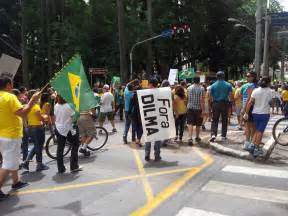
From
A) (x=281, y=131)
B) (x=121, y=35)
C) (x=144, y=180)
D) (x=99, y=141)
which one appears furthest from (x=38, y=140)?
(x=121, y=35)

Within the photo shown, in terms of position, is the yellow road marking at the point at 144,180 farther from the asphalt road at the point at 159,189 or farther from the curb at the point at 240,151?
the curb at the point at 240,151

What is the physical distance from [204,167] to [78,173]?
246 centimetres

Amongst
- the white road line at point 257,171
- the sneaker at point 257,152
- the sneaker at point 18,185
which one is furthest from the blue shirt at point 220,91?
the sneaker at point 18,185

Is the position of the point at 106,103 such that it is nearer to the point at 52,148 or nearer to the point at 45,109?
the point at 52,148

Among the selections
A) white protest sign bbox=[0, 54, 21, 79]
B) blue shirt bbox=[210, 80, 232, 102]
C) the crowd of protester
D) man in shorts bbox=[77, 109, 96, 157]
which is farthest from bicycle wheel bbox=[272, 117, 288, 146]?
white protest sign bbox=[0, 54, 21, 79]

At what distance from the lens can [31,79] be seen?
4141cm

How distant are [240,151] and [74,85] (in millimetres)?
4058

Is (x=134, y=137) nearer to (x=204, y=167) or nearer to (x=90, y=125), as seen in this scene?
(x=90, y=125)

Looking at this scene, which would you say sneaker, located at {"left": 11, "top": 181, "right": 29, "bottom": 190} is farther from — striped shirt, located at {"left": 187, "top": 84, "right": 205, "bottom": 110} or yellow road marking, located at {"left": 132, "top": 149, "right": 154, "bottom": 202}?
striped shirt, located at {"left": 187, "top": 84, "right": 205, "bottom": 110}

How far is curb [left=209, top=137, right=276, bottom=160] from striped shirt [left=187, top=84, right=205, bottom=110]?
115cm

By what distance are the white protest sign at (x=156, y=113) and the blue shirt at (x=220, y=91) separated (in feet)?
5.89

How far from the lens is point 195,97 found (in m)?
11.3

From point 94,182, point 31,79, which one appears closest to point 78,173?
point 94,182

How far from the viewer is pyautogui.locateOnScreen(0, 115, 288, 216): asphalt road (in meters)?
6.19
